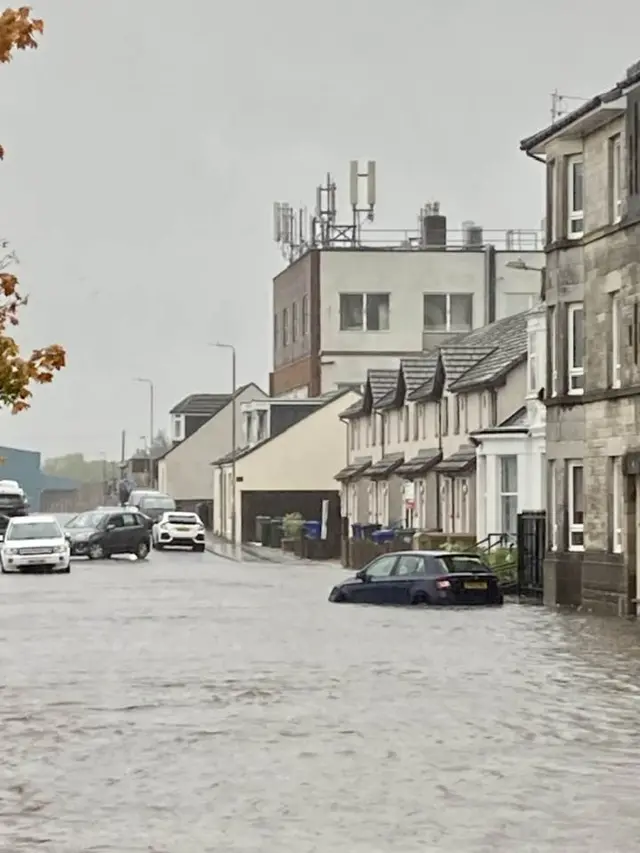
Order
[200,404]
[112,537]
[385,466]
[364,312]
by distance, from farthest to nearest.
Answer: [200,404] → [364,312] → [385,466] → [112,537]

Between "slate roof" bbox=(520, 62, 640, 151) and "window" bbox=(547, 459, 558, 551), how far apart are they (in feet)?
23.2

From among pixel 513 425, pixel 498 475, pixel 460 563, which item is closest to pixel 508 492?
pixel 498 475

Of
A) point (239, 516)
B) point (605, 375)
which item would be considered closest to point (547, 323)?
point (605, 375)

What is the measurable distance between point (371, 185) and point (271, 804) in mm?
91411

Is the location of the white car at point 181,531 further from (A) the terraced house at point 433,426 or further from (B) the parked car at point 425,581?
(B) the parked car at point 425,581

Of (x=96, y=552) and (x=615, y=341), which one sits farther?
(x=96, y=552)

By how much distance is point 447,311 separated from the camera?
10338cm

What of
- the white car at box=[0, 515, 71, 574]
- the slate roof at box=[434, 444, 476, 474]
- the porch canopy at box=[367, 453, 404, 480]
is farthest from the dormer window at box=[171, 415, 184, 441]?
the white car at box=[0, 515, 71, 574]

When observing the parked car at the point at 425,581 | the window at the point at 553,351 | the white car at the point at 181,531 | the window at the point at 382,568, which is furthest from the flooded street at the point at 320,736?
the white car at the point at 181,531

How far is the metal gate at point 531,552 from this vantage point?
47469mm

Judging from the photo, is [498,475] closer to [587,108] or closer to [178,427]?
[587,108]

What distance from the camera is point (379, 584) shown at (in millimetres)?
42438

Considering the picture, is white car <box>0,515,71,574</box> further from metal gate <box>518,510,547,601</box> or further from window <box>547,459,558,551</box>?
window <box>547,459,558,551</box>

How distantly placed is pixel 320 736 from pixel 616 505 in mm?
23859
